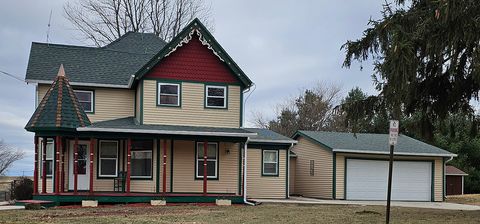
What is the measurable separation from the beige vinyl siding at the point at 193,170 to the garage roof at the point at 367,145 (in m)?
5.74

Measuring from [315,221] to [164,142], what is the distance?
924 cm

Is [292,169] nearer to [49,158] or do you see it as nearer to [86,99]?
[86,99]

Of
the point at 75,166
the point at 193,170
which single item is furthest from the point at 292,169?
the point at 75,166

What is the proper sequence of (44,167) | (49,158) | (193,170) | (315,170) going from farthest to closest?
(315,170), (193,170), (49,158), (44,167)

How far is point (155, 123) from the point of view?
75.3 feet

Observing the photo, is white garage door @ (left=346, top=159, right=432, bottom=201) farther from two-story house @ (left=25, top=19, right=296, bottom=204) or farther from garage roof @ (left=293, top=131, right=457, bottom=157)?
two-story house @ (left=25, top=19, right=296, bottom=204)

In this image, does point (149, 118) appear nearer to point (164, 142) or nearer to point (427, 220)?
point (164, 142)

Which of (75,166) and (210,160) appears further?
(210,160)

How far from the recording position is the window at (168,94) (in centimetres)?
2315

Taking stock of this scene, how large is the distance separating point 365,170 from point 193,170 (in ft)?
31.4

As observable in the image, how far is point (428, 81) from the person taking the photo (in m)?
17.4

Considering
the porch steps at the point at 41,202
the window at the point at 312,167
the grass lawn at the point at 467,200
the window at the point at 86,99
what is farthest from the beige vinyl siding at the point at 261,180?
the porch steps at the point at 41,202

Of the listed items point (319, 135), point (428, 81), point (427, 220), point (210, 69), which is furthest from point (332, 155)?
point (427, 220)

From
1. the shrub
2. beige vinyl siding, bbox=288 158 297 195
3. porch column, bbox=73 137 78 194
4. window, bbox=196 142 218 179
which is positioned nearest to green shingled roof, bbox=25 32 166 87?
porch column, bbox=73 137 78 194
